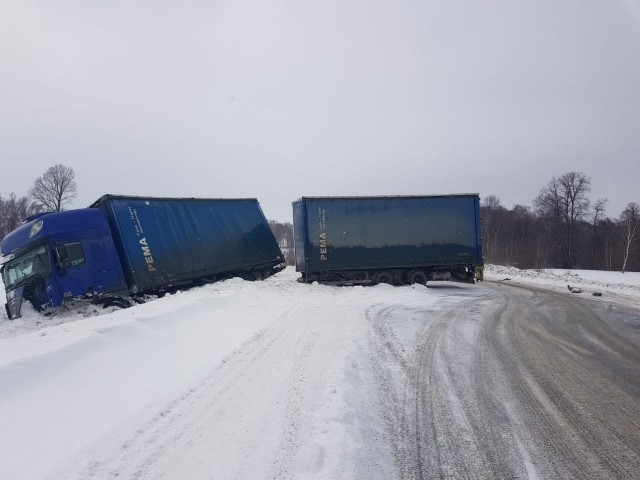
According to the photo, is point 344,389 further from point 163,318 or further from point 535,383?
point 163,318

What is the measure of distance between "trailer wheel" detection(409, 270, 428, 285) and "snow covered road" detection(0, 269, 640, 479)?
8055 millimetres

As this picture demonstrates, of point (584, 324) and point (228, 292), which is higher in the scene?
point (228, 292)

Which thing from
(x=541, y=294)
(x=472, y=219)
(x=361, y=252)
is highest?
(x=472, y=219)

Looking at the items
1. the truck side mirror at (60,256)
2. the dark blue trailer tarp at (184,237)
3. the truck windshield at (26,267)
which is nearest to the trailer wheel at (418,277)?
the dark blue trailer tarp at (184,237)

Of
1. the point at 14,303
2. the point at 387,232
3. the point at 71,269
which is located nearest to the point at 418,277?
the point at 387,232

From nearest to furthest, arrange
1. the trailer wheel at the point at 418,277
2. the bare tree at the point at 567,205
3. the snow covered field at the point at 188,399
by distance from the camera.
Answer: the snow covered field at the point at 188,399 → the trailer wheel at the point at 418,277 → the bare tree at the point at 567,205

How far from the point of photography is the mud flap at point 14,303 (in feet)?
37.4

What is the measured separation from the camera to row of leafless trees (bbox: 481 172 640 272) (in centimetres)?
5238

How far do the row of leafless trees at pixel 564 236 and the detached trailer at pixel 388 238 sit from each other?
39.7 meters

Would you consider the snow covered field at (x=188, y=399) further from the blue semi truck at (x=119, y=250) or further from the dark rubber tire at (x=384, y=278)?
the dark rubber tire at (x=384, y=278)

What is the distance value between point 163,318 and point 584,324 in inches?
394

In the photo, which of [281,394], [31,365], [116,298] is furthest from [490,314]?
[116,298]

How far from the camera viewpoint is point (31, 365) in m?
4.69

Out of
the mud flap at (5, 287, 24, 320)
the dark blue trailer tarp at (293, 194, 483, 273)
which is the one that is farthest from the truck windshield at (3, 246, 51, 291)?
the dark blue trailer tarp at (293, 194, 483, 273)
